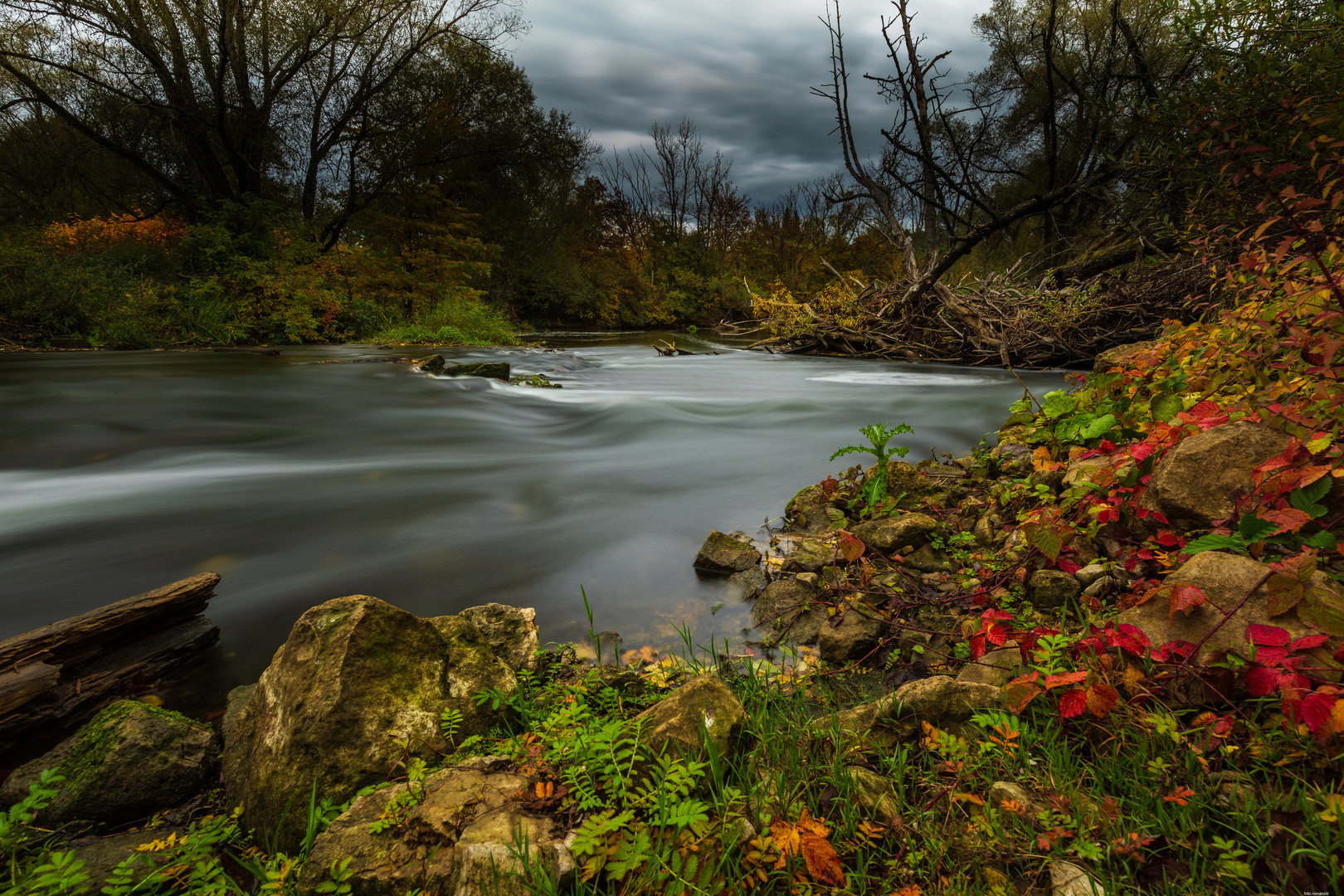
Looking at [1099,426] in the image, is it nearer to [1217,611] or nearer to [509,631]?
[1217,611]

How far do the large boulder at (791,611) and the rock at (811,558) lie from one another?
0.38 ft

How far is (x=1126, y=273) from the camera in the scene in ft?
30.8

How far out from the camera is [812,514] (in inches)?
152

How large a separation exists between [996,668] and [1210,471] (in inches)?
46.3

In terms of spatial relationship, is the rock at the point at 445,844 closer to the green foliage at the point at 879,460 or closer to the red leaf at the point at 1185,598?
the red leaf at the point at 1185,598

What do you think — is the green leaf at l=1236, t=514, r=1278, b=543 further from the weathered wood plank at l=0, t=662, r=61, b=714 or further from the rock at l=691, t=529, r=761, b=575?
the weathered wood plank at l=0, t=662, r=61, b=714

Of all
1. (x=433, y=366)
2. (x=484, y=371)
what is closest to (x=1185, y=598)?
(x=484, y=371)

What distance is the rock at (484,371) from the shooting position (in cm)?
1038

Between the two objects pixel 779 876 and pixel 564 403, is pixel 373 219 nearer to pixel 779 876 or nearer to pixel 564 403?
pixel 564 403

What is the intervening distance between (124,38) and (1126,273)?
22.7m


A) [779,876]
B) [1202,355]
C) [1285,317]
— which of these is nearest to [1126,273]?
[1202,355]

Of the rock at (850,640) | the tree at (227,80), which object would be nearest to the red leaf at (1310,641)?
the rock at (850,640)

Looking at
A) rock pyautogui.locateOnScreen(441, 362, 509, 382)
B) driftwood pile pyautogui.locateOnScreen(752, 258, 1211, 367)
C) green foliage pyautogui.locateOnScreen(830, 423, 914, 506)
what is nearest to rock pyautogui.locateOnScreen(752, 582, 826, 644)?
green foliage pyautogui.locateOnScreen(830, 423, 914, 506)

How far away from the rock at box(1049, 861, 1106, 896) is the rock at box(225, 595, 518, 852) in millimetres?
1546
